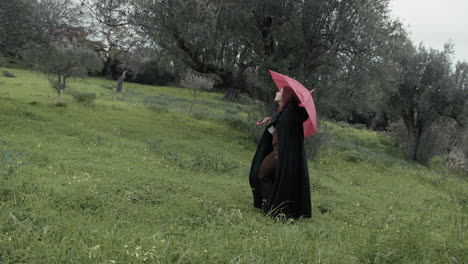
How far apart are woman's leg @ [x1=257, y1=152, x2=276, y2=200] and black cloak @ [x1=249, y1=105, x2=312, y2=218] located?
0.25 m

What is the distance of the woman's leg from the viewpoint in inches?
258

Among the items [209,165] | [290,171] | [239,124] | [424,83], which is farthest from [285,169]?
[424,83]

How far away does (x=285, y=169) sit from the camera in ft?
20.5

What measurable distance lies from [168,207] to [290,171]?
223 cm

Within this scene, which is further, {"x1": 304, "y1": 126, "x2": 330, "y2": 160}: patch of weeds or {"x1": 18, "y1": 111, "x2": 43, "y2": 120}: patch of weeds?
{"x1": 304, "y1": 126, "x2": 330, "y2": 160}: patch of weeds

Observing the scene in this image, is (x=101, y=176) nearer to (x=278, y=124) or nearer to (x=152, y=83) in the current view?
(x=278, y=124)

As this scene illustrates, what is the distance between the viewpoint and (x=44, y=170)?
23.1 feet

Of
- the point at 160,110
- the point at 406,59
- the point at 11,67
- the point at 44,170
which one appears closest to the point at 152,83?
the point at 11,67

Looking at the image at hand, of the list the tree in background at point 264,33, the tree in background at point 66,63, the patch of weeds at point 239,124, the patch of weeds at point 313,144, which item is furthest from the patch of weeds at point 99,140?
the tree in background at point 66,63

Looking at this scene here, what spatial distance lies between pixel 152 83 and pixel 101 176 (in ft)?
168

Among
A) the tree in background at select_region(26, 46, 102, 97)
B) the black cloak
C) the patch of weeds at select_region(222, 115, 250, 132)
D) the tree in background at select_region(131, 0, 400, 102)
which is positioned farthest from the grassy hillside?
the tree in background at select_region(26, 46, 102, 97)

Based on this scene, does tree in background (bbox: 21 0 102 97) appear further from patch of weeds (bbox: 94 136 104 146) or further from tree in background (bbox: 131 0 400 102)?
patch of weeds (bbox: 94 136 104 146)

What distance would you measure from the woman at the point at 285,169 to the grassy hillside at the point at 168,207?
0.34 metres

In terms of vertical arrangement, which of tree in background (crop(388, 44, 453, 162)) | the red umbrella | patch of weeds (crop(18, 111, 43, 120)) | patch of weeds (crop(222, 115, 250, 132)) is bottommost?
patch of weeds (crop(18, 111, 43, 120))
